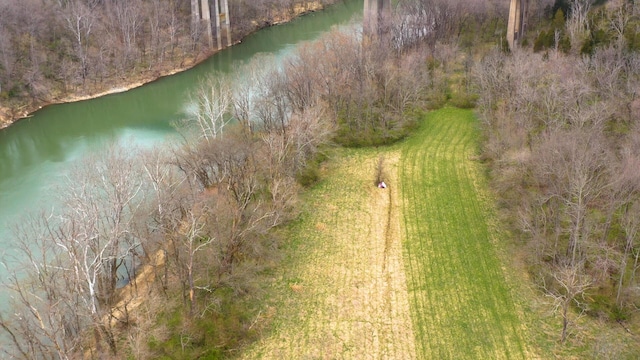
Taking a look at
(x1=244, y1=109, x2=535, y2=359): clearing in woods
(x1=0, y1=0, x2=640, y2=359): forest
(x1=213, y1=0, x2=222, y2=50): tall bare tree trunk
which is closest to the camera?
(x1=0, y1=0, x2=640, y2=359): forest

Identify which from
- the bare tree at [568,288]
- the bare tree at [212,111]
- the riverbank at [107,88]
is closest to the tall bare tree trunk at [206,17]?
the riverbank at [107,88]

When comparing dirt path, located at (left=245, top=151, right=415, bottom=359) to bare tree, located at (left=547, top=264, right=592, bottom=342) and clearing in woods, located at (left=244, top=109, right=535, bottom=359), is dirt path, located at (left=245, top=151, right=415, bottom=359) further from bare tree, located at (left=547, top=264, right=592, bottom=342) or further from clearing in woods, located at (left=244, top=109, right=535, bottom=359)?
bare tree, located at (left=547, top=264, right=592, bottom=342)

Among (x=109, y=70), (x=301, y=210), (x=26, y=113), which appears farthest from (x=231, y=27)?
(x=301, y=210)

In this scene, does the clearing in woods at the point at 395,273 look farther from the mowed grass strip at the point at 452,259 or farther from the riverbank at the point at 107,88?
the riverbank at the point at 107,88

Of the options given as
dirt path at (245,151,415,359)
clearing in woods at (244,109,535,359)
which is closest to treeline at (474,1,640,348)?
clearing in woods at (244,109,535,359)

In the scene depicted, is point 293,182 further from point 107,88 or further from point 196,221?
point 107,88

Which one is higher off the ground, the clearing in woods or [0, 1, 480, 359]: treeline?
[0, 1, 480, 359]: treeline
